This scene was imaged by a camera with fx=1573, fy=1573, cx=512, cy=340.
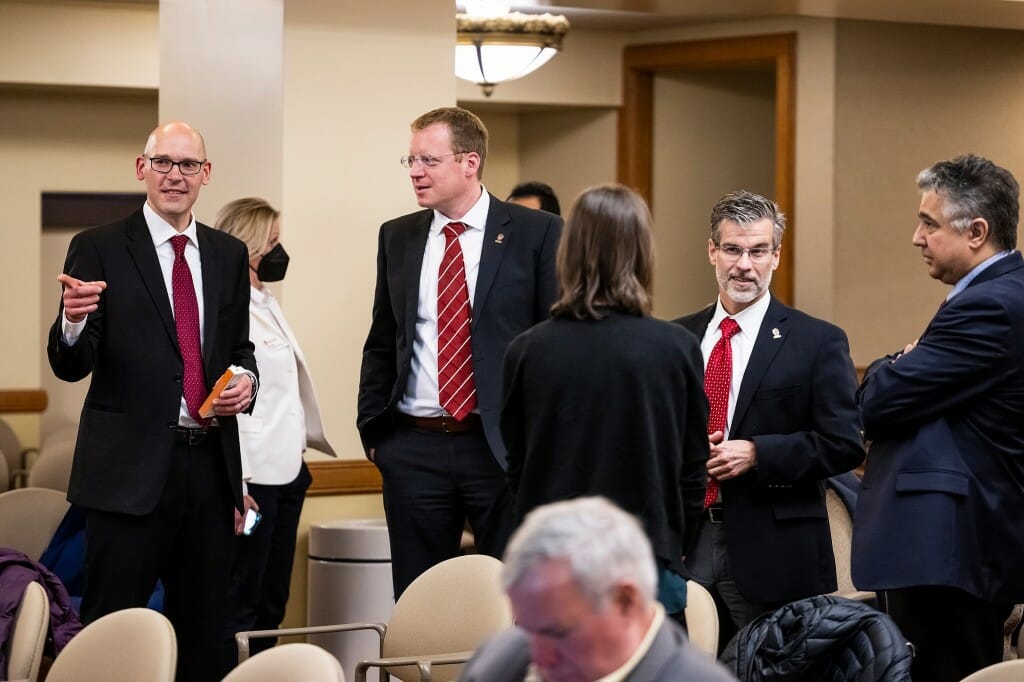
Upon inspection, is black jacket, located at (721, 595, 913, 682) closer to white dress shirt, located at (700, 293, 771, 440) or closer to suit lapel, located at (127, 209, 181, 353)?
white dress shirt, located at (700, 293, 771, 440)

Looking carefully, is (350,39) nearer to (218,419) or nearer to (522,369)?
(218,419)

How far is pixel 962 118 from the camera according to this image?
8.18 metres

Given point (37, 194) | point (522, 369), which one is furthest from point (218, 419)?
point (37, 194)

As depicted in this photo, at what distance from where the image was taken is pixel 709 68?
29.2 feet

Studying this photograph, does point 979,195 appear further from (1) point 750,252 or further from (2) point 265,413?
(2) point 265,413

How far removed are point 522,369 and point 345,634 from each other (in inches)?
111

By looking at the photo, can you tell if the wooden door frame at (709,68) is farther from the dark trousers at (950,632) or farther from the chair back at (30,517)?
the dark trousers at (950,632)

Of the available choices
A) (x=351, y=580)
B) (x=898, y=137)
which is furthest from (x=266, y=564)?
(x=898, y=137)

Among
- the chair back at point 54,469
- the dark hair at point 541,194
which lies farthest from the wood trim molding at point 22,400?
the dark hair at point 541,194

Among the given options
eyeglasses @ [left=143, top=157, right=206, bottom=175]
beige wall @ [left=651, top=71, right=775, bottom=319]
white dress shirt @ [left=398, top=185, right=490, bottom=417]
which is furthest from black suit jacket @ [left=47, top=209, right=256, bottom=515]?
beige wall @ [left=651, top=71, right=775, bottom=319]

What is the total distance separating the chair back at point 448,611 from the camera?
373 cm

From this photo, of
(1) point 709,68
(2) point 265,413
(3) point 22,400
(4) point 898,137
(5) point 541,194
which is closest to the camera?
(2) point 265,413

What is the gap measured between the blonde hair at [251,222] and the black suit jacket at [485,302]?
2.52ft

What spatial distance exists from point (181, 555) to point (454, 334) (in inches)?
36.1
